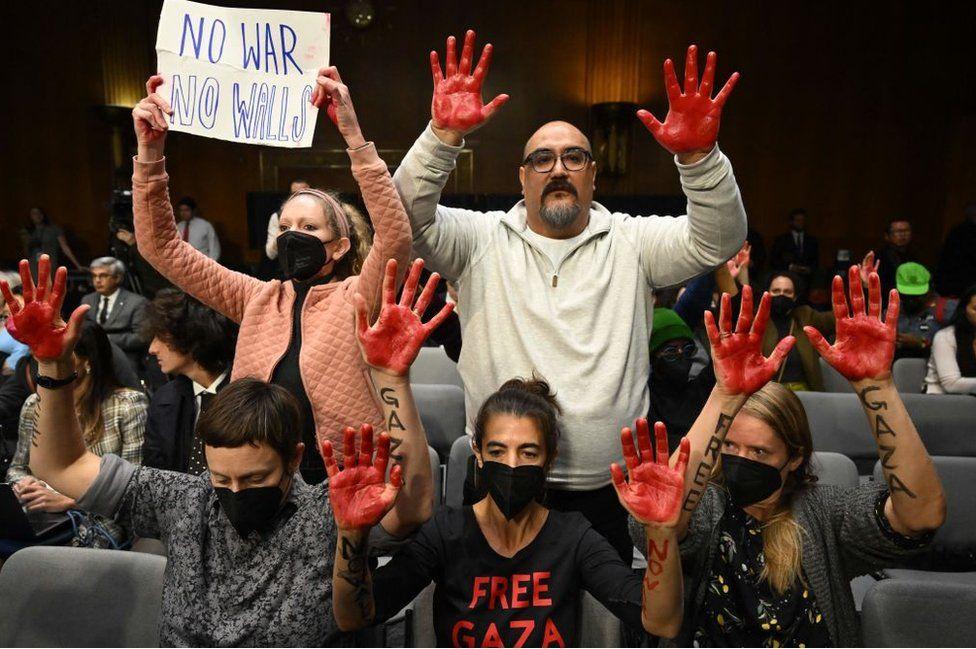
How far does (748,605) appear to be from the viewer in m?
1.58

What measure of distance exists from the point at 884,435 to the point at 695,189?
61cm

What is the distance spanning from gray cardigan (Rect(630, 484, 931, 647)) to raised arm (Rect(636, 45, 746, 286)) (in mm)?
517

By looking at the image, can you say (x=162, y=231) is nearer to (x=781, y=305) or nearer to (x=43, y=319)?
(x=43, y=319)

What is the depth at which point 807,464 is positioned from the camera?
1.68 m

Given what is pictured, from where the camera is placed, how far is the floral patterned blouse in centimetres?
156

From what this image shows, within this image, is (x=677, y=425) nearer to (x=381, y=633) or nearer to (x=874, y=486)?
(x=874, y=486)

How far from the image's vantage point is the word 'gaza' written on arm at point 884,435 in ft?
4.78

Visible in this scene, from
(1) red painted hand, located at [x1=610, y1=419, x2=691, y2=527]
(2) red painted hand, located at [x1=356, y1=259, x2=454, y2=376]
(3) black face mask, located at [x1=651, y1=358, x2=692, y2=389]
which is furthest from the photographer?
(3) black face mask, located at [x1=651, y1=358, x2=692, y2=389]

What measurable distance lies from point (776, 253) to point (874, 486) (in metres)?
7.41

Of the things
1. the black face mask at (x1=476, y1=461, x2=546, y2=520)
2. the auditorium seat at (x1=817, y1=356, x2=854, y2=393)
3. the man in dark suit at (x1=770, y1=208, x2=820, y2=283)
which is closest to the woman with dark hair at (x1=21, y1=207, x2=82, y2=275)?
the man in dark suit at (x1=770, y1=208, x2=820, y2=283)

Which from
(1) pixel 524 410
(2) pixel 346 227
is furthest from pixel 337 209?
(1) pixel 524 410

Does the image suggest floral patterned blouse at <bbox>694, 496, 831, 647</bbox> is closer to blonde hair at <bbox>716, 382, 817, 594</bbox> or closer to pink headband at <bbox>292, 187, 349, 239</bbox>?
blonde hair at <bbox>716, 382, 817, 594</bbox>

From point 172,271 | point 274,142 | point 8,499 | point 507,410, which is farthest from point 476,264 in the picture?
point 8,499

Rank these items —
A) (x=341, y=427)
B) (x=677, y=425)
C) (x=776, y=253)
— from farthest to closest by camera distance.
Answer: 1. (x=776, y=253)
2. (x=677, y=425)
3. (x=341, y=427)
